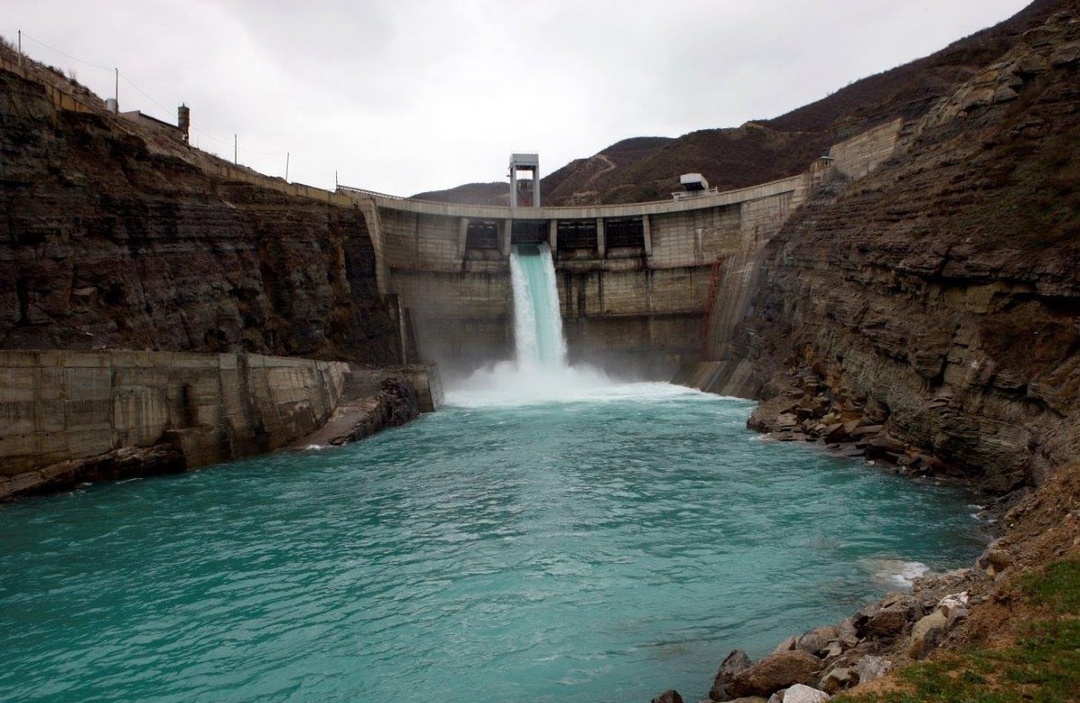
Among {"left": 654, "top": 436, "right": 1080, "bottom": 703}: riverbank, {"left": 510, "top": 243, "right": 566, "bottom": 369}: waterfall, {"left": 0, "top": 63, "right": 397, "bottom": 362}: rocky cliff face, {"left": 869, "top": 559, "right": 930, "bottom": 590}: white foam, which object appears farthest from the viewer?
{"left": 510, "top": 243, "right": 566, "bottom": 369}: waterfall

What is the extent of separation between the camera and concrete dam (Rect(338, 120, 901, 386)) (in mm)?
41625

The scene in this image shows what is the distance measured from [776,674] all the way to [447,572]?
19.4 feet

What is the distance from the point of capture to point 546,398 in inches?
1489

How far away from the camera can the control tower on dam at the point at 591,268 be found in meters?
42.3

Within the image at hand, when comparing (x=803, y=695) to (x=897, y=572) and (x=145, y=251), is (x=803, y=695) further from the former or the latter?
(x=145, y=251)

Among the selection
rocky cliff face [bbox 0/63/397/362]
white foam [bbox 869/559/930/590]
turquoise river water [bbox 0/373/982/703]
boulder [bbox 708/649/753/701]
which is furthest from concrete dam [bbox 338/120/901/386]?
boulder [bbox 708/649/753/701]

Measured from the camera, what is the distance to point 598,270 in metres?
45.9

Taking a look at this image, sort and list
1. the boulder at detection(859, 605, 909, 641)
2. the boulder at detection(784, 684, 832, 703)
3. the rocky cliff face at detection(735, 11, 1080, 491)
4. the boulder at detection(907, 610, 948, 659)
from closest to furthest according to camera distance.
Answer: the boulder at detection(784, 684, 832, 703) → the boulder at detection(907, 610, 948, 659) → the boulder at detection(859, 605, 909, 641) → the rocky cliff face at detection(735, 11, 1080, 491)

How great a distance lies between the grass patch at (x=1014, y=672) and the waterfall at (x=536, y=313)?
124 ft

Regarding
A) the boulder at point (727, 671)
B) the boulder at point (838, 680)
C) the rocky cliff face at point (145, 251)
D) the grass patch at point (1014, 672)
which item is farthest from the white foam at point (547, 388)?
the grass patch at point (1014, 672)

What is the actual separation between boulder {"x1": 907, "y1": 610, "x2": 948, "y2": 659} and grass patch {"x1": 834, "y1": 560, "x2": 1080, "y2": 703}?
0.65 meters

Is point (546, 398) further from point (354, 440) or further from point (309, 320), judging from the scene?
point (354, 440)

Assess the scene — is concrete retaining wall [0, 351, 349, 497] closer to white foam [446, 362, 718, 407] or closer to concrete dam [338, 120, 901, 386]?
white foam [446, 362, 718, 407]

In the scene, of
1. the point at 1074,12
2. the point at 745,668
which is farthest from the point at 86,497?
the point at 1074,12
